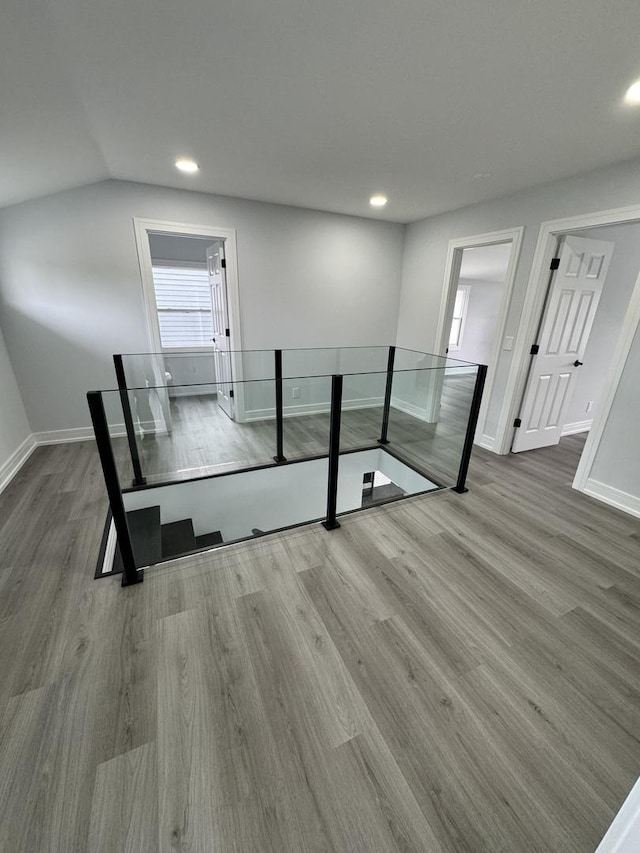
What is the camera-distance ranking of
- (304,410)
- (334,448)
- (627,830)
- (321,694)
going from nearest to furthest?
(627,830)
(321,694)
(334,448)
(304,410)

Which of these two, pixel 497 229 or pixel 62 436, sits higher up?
pixel 497 229

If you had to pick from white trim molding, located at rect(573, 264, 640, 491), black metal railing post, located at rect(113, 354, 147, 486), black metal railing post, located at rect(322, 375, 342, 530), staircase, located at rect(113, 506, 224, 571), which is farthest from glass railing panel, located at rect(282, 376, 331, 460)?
white trim molding, located at rect(573, 264, 640, 491)

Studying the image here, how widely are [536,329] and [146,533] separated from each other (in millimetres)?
3899

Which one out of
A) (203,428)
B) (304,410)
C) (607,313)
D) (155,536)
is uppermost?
(607,313)

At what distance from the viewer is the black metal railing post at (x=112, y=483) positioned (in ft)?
5.06

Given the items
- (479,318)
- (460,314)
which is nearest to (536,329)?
(460,314)

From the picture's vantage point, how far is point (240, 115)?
1.94 metres

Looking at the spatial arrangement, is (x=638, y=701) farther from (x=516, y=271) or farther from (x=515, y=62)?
(x=516, y=271)

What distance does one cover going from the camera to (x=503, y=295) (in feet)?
10.9

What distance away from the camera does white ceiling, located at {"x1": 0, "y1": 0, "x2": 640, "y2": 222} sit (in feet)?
4.10

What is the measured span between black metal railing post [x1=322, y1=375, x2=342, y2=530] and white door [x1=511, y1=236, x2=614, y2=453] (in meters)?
2.41

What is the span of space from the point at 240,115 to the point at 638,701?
3.47 m

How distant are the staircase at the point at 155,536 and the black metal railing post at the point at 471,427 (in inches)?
79.3

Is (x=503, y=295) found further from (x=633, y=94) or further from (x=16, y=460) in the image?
(x=16, y=460)
